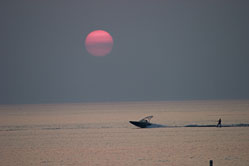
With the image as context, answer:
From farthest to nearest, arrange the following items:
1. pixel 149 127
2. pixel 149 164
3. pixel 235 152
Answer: pixel 149 127 < pixel 235 152 < pixel 149 164

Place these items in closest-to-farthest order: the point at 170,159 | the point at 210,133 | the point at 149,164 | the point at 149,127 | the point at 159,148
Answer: the point at 149,164 < the point at 170,159 < the point at 159,148 < the point at 210,133 < the point at 149,127

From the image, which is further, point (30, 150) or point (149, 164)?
point (30, 150)

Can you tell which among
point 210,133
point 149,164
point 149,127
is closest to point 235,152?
point 149,164

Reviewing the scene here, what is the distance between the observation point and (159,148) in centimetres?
5188

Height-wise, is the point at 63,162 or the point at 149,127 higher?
the point at 149,127

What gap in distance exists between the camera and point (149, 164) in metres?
40.8

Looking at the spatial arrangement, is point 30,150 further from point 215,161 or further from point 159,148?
point 215,161

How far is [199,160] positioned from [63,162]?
11671 mm

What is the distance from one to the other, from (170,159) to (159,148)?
8.29 metres

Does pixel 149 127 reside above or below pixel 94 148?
above

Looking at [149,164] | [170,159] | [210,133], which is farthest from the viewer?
[210,133]

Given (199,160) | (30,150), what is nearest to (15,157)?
(30,150)

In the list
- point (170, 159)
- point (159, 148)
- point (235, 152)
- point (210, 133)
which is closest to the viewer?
point (170, 159)

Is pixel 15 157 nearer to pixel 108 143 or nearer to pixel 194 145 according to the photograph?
pixel 108 143
